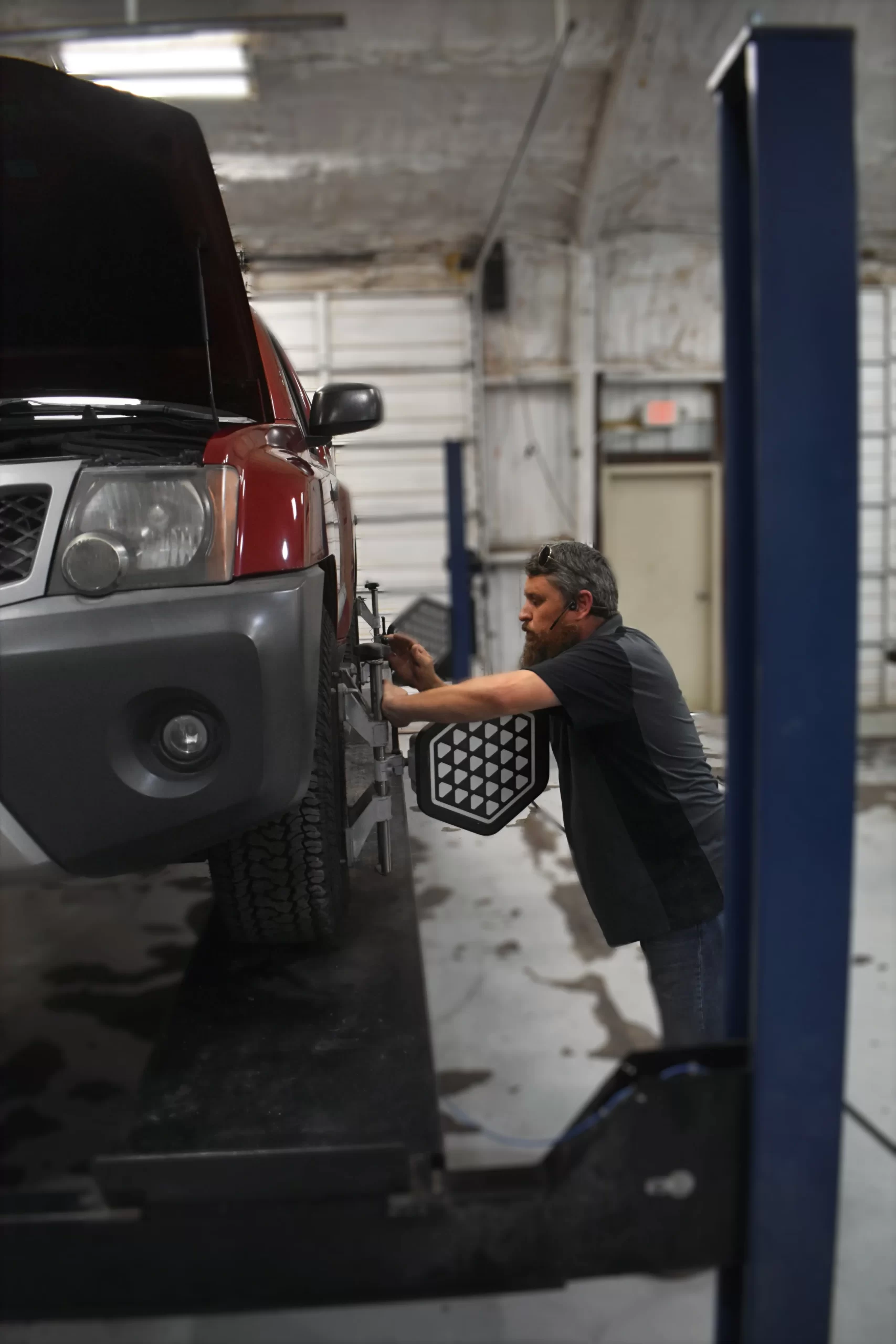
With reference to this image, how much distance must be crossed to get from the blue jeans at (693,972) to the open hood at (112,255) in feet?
3.79

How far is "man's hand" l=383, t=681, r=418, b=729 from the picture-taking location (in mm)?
1299

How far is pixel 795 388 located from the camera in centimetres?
85

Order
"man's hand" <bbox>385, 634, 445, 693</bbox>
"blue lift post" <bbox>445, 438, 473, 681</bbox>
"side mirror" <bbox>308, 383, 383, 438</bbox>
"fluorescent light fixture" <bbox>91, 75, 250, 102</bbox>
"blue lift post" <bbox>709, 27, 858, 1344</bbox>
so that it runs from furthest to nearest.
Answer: "blue lift post" <bbox>445, 438, 473, 681</bbox>
"fluorescent light fixture" <bbox>91, 75, 250, 102</bbox>
"side mirror" <bbox>308, 383, 383, 438</bbox>
"man's hand" <bbox>385, 634, 445, 693</bbox>
"blue lift post" <bbox>709, 27, 858, 1344</bbox>

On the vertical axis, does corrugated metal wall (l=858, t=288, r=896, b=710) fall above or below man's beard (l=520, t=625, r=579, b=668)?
above

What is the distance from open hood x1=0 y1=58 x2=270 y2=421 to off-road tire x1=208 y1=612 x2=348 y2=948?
0.60 m

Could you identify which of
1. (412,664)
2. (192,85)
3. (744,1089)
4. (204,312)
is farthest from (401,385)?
(744,1089)

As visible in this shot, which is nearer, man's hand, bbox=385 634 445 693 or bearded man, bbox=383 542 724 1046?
bearded man, bbox=383 542 724 1046

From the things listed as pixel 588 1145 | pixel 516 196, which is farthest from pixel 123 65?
pixel 588 1145

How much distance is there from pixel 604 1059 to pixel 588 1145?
1576 millimetres

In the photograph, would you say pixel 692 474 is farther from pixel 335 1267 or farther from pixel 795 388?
pixel 335 1267

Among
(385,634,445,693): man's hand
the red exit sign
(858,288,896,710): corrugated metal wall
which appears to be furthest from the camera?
(858,288,896,710): corrugated metal wall

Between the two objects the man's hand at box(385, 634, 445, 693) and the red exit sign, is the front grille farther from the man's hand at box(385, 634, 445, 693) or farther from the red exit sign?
the red exit sign

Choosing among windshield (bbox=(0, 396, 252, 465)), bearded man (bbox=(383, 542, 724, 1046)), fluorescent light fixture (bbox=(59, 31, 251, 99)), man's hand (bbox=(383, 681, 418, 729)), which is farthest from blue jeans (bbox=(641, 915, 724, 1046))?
fluorescent light fixture (bbox=(59, 31, 251, 99))

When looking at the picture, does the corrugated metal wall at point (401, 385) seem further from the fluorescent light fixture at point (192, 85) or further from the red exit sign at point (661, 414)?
the fluorescent light fixture at point (192, 85)
